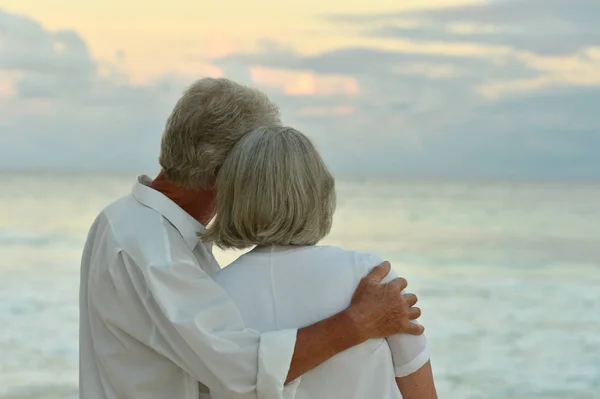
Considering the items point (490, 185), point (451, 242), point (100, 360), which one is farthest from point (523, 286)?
point (490, 185)

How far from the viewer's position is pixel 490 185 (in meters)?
58.9

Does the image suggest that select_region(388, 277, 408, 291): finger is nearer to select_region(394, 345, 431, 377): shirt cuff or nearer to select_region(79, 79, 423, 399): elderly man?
select_region(79, 79, 423, 399): elderly man

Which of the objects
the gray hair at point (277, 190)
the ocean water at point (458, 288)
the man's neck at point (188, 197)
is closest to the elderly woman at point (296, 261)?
the gray hair at point (277, 190)

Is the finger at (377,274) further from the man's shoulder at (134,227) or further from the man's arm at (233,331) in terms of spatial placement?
the man's shoulder at (134,227)

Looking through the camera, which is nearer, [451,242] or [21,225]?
[451,242]

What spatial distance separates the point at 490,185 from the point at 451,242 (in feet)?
115

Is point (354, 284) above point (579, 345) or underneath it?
above

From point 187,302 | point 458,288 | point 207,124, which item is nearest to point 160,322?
point 187,302

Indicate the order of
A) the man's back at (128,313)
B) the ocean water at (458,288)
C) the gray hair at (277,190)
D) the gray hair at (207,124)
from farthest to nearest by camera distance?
the ocean water at (458,288), the gray hair at (207,124), the man's back at (128,313), the gray hair at (277,190)

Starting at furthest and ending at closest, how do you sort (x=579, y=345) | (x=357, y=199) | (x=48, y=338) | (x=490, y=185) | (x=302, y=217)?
(x=490, y=185), (x=357, y=199), (x=579, y=345), (x=48, y=338), (x=302, y=217)

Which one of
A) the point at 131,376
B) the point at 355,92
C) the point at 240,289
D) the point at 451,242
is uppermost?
the point at 355,92

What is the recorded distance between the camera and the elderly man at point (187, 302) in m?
2.03

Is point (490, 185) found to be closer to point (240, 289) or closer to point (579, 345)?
point (579, 345)

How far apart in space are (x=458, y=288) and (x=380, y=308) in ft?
45.2
